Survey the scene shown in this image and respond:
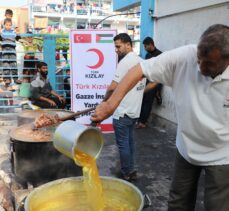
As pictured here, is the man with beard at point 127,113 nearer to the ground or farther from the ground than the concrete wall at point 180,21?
nearer to the ground

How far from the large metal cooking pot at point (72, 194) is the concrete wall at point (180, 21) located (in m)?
3.56

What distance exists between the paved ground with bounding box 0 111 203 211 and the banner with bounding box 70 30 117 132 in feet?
3.21

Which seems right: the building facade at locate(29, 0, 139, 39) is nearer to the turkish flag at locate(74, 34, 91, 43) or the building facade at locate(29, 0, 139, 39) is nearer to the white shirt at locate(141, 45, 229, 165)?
the turkish flag at locate(74, 34, 91, 43)

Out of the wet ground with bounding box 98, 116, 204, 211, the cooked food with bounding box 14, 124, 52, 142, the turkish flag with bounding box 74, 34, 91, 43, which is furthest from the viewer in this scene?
the turkish flag with bounding box 74, 34, 91, 43

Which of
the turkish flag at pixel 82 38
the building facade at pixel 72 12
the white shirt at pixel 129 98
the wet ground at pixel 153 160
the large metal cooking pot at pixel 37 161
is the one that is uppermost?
the building facade at pixel 72 12

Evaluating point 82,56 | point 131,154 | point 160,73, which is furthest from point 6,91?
point 160,73

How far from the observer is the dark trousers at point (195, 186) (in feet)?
7.51

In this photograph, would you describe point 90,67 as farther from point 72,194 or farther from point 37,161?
point 72,194

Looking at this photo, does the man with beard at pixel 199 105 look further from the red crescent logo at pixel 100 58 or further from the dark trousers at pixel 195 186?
the red crescent logo at pixel 100 58

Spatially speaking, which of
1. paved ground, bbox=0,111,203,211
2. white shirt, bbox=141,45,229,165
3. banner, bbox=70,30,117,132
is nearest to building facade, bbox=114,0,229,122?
paved ground, bbox=0,111,203,211

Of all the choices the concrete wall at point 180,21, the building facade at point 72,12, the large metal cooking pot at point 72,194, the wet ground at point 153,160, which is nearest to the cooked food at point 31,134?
the large metal cooking pot at point 72,194

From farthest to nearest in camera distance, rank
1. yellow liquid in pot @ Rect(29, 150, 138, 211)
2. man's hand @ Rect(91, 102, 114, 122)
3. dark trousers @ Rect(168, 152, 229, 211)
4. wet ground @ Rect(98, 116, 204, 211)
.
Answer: wet ground @ Rect(98, 116, 204, 211)
yellow liquid in pot @ Rect(29, 150, 138, 211)
dark trousers @ Rect(168, 152, 229, 211)
man's hand @ Rect(91, 102, 114, 122)

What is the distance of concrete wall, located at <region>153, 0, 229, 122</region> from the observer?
17.9 feet

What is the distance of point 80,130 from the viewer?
7.18ft
